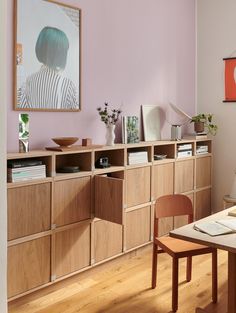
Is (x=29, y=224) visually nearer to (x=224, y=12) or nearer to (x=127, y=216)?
(x=127, y=216)

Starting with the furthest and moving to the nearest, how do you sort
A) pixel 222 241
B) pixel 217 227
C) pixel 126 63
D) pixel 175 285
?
pixel 126 63 < pixel 175 285 < pixel 217 227 < pixel 222 241

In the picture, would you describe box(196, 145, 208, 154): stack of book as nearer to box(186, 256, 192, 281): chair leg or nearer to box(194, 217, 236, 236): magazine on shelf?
box(186, 256, 192, 281): chair leg

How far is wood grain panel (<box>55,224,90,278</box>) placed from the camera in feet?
10.4

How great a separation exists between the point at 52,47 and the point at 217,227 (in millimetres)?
1999

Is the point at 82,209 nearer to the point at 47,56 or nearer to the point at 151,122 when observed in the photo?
the point at 47,56

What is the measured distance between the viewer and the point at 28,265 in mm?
2957

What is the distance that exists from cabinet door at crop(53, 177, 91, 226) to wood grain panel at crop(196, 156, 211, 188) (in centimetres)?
182

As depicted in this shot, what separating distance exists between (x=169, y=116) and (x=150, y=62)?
2.28ft

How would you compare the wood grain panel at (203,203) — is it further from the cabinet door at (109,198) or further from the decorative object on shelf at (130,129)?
the cabinet door at (109,198)

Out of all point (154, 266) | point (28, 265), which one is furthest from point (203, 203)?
point (28, 265)

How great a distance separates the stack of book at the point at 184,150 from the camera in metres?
4.39

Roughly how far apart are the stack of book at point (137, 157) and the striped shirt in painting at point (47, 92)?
673 millimetres

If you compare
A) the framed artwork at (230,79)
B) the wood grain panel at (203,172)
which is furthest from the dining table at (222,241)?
→ the framed artwork at (230,79)

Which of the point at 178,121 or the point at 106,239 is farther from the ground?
the point at 178,121
